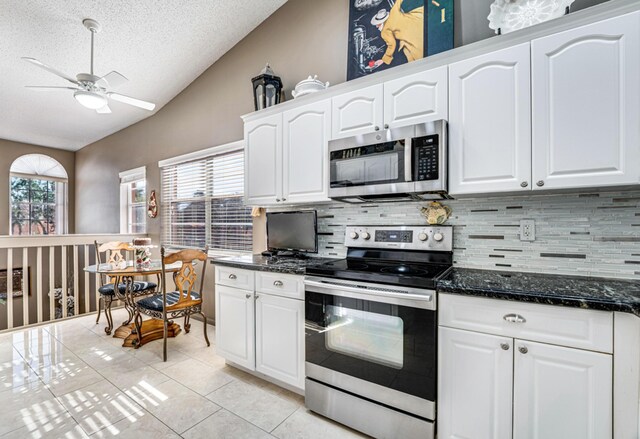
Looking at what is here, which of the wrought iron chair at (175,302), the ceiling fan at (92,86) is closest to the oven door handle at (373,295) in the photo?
the wrought iron chair at (175,302)

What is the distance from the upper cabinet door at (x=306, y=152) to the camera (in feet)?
7.52

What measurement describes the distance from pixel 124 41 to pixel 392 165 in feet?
10.2

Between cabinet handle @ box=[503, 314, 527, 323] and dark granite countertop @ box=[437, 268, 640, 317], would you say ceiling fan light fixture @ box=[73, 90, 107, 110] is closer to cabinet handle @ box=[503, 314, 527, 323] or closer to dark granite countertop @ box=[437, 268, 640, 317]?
dark granite countertop @ box=[437, 268, 640, 317]

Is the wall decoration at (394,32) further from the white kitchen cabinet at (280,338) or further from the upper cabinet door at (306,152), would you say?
the white kitchen cabinet at (280,338)

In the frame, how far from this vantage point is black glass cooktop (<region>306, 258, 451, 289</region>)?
1.58m

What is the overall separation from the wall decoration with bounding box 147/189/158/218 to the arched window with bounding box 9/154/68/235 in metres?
3.35

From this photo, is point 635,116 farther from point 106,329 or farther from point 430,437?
point 106,329

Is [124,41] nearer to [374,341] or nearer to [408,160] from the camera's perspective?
[408,160]

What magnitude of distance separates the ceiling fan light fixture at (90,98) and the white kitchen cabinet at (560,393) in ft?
11.7

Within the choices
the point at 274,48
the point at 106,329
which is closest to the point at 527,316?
the point at 274,48

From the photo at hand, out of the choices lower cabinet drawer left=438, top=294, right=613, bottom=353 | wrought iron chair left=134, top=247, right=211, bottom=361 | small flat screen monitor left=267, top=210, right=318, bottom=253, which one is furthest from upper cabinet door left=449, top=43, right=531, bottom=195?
wrought iron chair left=134, top=247, right=211, bottom=361

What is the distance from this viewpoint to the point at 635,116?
1.36m

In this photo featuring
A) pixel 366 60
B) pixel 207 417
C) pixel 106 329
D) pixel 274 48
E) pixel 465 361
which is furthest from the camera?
pixel 106 329

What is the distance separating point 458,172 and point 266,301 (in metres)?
1.53
